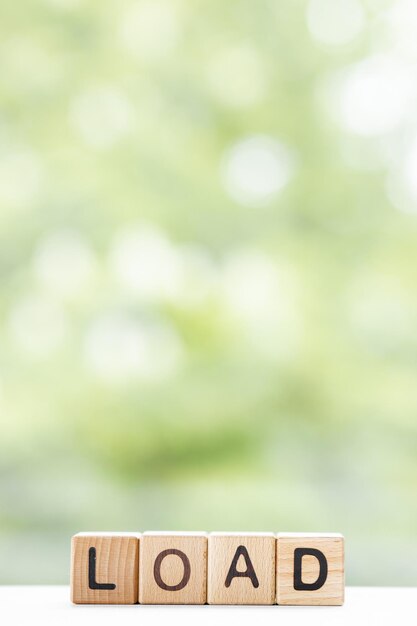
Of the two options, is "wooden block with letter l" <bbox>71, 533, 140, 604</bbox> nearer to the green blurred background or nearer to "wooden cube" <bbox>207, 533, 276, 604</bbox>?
"wooden cube" <bbox>207, 533, 276, 604</bbox>

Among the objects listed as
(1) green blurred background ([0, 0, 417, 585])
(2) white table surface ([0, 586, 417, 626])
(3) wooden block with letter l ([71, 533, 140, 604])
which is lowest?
(2) white table surface ([0, 586, 417, 626])

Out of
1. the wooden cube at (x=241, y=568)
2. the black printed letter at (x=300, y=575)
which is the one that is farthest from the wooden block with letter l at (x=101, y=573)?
the black printed letter at (x=300, y=575)

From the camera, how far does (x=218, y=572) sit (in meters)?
1.09

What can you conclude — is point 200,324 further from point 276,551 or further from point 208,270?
point 276,551

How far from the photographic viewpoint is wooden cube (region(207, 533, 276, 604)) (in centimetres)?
109

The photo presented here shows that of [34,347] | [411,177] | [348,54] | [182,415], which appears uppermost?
[348,54]

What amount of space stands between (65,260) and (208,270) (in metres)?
0.25

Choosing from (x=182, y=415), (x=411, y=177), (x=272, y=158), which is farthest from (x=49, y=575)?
(x=411, y=177)

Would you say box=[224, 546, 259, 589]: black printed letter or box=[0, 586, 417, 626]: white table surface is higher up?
box=[224, 546, 259, 589]: black printed letter

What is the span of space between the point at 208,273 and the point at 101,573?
53 centimetres

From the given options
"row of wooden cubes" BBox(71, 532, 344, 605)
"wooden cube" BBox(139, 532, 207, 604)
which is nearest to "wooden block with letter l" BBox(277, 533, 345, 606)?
"row of wooden cubes" BBox(71, 532, 344, 605)

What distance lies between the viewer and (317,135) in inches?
55.1

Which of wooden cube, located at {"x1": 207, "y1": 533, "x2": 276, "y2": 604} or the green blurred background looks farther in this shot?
the green blurred background

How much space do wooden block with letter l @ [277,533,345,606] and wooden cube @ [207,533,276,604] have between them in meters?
0.01
